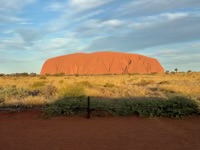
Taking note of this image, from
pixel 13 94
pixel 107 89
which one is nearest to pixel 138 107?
pixel 13 94

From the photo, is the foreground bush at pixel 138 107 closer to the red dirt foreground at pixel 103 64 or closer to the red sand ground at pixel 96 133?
the red sand ground at pixel 96 133

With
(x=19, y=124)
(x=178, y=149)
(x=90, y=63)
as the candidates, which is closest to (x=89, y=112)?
(x=19, y=124)

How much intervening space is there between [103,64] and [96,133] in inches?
6313

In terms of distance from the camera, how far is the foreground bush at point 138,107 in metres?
15.8

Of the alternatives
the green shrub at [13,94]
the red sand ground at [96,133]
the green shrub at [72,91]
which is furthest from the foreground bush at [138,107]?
the green shrub at [13,94]

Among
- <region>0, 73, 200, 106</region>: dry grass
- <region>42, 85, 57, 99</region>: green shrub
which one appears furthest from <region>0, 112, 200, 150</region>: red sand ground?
<region>42, 85, 57, 99</region>: green shrub

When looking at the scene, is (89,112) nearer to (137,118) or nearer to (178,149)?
(137,118)

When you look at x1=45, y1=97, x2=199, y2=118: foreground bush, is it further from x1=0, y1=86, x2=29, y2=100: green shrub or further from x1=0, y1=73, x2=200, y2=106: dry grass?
x1=0, y1=86, x2=29, y2=100: green shrub

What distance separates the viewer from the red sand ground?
10633 mm

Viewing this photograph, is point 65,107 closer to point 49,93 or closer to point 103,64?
point 49,93

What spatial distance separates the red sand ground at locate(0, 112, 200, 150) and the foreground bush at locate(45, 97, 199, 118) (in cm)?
56

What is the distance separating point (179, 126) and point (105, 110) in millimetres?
3666

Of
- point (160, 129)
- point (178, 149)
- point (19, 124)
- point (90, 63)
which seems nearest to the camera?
point (178, 149)

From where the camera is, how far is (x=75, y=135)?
40.2 ft
